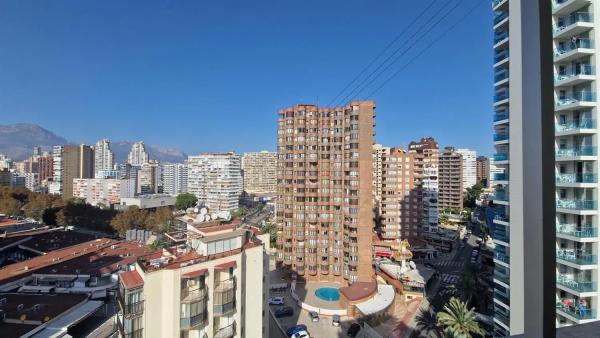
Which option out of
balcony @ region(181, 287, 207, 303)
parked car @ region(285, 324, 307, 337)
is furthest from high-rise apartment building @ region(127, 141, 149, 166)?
balcony @ region(181, 287, 207, 303)

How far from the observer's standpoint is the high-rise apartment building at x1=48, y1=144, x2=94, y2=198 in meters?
49.8

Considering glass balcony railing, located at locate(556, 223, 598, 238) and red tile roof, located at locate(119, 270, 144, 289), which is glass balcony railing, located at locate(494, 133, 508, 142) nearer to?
glass balcony railing, located at locate(556, 223, 598, 238)

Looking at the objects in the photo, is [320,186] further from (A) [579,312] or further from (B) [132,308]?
(A) [579,312]

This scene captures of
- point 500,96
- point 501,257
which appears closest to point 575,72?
point 500,96

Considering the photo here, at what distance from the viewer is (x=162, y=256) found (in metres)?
6.40

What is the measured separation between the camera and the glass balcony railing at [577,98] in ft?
17.1

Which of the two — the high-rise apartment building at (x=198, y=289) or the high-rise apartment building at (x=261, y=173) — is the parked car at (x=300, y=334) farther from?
the high-rise apartment building at (x=261, y=173)

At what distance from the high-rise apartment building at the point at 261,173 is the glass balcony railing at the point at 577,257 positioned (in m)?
50.7

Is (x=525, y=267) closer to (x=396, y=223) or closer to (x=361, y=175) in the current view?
(x=361, y=175)

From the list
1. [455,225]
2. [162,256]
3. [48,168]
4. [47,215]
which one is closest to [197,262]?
[162,256]

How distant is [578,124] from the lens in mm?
5383

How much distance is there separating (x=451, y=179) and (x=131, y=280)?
35.2 meters

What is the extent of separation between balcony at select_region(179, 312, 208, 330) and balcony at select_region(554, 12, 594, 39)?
857cm

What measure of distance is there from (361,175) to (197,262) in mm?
10669
